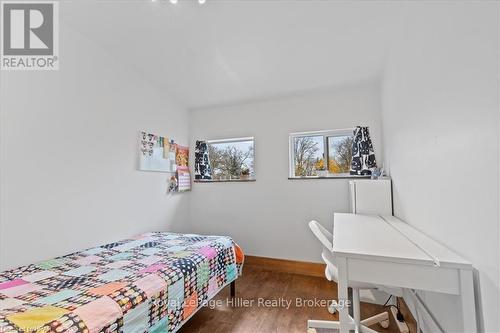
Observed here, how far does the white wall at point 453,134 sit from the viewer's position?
2.79 feet

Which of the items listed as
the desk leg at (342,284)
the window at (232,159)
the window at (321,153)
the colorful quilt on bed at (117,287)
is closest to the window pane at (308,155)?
the window at (321,153)

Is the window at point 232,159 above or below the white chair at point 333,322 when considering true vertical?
above

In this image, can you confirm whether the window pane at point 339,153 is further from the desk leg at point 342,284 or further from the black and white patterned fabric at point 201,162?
the desk leg at point 342,284

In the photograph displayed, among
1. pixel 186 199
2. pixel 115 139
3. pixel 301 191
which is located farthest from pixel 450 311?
pixel 186 199

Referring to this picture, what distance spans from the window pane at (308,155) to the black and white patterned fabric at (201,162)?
4.43ft

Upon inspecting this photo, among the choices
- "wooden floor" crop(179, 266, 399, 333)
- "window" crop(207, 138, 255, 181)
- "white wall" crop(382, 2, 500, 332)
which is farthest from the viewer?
"window" crop(207, 138, 255, 181)

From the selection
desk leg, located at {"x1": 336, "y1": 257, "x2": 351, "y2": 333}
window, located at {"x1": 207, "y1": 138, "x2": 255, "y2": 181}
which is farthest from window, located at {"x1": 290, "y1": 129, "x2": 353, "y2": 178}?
desk leg, located at {"x1": 336, "y1": 257, "x2": 351, "y2": 333}

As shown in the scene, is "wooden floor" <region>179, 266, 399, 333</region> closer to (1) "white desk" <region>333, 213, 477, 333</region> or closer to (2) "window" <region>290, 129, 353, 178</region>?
(1) "white desk" <region>333, 213, 477, 333</region>

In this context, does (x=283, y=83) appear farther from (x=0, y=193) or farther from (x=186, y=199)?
(x=0, y=193)

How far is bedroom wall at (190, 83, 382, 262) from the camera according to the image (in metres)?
2.96

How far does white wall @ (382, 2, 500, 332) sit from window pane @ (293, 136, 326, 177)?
1294mm

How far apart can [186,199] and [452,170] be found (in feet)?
10.5

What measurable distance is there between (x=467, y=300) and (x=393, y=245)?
1.08ft

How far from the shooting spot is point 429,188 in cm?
140
